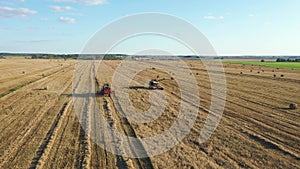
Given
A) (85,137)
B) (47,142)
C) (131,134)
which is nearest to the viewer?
(47,142)

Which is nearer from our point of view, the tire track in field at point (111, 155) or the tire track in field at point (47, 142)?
the tire track in field at point (111, 155)

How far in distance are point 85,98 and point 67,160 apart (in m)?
14.2

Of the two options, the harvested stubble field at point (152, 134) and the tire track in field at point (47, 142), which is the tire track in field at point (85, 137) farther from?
the tire track in field at point (47, 142)

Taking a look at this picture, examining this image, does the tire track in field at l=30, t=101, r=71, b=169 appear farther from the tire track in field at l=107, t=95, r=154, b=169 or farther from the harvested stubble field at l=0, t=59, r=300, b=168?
the tire track in field at l=107, t=95, r=154, b=169

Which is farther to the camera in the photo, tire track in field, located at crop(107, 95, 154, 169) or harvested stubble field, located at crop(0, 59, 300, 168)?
harvested stubble field, located at crop(0, 59, 300, 168)

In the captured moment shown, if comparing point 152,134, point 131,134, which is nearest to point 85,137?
point 131,134

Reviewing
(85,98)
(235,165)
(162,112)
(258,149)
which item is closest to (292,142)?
(258,149)

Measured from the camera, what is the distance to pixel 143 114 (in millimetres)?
19109

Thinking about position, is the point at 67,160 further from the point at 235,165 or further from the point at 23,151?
the point at 235,165

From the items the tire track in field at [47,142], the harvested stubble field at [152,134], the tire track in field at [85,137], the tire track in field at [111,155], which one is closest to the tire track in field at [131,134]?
the harvested stubble field at [152,134]

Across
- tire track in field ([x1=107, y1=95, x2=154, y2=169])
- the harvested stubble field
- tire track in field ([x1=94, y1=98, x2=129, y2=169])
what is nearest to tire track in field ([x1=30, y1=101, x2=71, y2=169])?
A: the harvested stubble field

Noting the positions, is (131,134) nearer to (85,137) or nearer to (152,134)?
(152,134)

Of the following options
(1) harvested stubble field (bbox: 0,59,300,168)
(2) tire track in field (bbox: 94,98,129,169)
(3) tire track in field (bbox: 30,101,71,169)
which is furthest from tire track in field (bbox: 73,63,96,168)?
(3) tire track in field (bbox: 30,101,71,169)

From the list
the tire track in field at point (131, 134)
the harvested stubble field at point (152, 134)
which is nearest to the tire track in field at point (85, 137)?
the harvested stubble field at point (152, 134)
